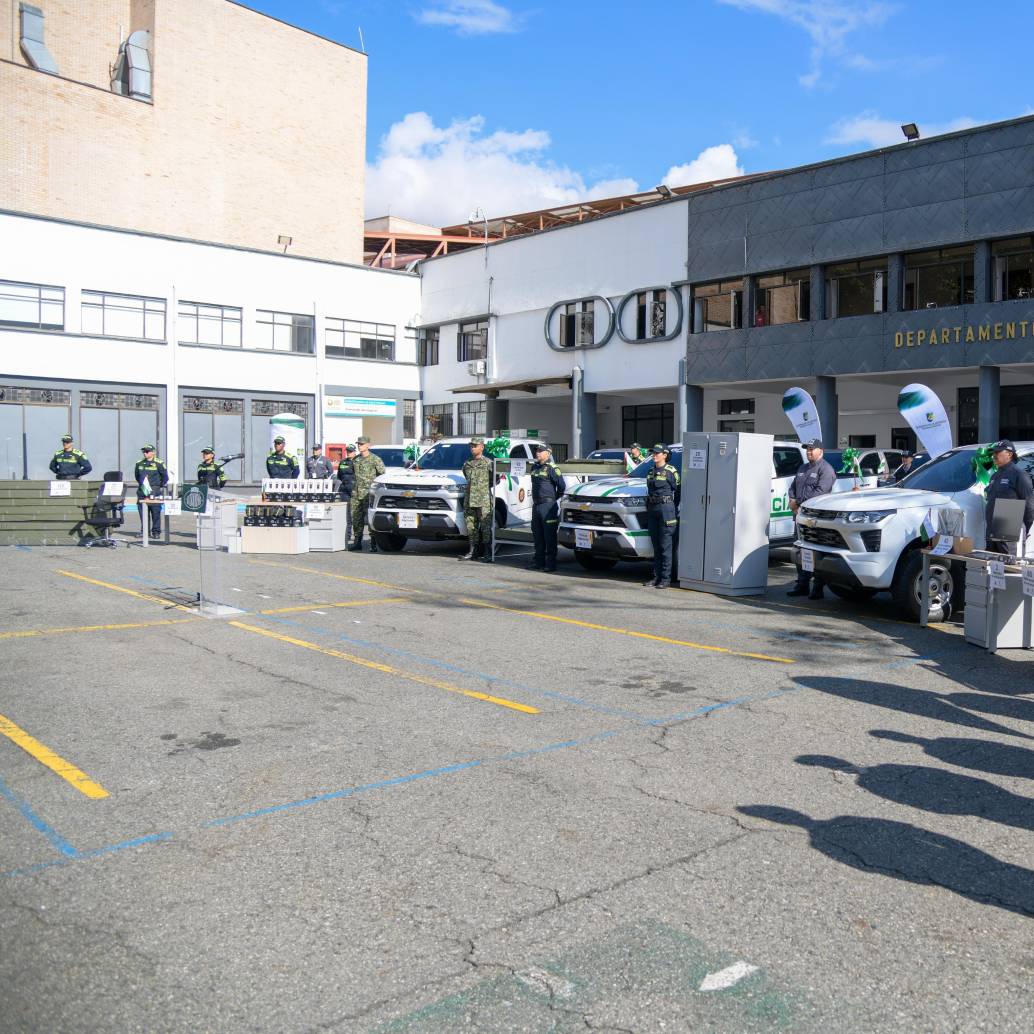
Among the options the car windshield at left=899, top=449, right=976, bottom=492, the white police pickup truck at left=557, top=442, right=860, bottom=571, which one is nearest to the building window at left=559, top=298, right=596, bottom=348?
the white police pickup truck at left=557, top=442, right=860, bottom=571

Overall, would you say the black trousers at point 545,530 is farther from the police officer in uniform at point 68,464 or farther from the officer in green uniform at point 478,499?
the police officer in uniform at point 68,464

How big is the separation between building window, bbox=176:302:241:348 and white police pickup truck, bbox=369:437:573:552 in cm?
2238

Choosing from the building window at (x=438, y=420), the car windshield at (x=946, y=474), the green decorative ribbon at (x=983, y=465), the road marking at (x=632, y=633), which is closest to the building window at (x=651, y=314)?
the building window at (x=438, y=420)

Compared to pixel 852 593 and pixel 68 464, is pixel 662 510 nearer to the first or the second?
pixel 852 593

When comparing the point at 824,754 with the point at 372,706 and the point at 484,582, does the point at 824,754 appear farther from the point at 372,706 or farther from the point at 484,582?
the point at 484,582

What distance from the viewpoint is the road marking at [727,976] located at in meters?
3.33

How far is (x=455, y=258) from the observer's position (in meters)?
42.4

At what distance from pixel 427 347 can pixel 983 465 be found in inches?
1395

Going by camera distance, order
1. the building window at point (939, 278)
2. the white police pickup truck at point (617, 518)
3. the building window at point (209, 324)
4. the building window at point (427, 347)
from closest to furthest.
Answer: the white police pickup truck at point (617, 518), the building window at point (939, 278), the building window at point (209, 324), the building window at point (427, 347)

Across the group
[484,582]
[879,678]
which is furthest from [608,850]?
[484,582]

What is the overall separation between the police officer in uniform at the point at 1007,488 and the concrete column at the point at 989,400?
1817cm

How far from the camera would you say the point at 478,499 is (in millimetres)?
15531

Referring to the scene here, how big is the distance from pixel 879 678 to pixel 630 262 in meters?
29.3

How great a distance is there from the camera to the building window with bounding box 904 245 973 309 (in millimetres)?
27484
